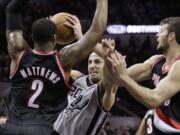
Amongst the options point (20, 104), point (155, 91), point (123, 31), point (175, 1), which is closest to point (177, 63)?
point (155, 91)

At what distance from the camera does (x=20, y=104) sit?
4223 mm

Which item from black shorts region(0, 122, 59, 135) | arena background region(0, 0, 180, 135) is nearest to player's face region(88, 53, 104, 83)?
black shorts region(0, 122, 59, 135)

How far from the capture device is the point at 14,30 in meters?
4.36

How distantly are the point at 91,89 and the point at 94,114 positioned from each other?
25cm

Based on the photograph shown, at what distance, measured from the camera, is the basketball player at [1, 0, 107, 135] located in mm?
4145

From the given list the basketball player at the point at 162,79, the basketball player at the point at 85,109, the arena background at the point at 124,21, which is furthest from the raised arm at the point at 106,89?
the arena background at the point at 124,21

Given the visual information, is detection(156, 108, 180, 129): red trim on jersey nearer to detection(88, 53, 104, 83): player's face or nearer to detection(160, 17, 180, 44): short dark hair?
detection(160, 17, 180, 44): short dark hair

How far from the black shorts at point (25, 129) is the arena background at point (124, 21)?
9748 millimetres

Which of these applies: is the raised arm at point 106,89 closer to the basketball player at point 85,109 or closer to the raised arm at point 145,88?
the basketball player at point 85,109

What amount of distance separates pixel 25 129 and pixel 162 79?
1.25m

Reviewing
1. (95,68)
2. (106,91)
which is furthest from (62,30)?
(95,68)

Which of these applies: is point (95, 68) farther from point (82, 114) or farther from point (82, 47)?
point (82, 47)

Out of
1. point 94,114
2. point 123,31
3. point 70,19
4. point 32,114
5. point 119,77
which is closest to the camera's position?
point 119,77

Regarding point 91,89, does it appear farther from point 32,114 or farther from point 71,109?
point 32,114
